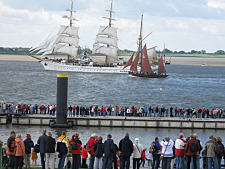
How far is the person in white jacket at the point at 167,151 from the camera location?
17.4 metres

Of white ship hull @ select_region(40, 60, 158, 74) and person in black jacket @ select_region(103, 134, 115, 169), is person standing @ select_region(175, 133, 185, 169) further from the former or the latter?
white ship hull @ select_region(40, 60, 158, 74)

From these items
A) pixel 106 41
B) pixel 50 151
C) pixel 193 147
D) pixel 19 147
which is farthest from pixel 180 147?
pixel 106 41

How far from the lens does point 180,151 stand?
17438 mm

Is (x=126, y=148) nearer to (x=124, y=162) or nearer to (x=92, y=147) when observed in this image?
(x=124, y=162)

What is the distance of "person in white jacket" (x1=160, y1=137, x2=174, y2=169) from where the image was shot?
684 inches

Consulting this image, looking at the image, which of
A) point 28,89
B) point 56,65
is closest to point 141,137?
point 28,89

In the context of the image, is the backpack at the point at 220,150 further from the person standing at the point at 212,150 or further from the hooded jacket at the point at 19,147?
the hooded jacket at the point at 19,147

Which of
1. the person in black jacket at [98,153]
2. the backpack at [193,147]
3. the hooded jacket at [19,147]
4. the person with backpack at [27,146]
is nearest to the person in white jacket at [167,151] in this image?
the backpack at [193,147]

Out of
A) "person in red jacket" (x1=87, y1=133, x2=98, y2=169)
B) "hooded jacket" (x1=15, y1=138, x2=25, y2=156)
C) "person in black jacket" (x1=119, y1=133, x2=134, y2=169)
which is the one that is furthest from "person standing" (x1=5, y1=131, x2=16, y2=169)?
"person in black jacket" (x1=119, y1=133, x2=134, y2=169)

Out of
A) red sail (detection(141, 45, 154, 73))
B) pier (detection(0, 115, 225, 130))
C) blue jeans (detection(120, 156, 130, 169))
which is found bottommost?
pier (detection(0, 115, 225, 130))

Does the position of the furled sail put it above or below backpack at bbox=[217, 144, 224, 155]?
above

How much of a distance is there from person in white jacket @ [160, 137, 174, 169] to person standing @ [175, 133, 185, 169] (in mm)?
192

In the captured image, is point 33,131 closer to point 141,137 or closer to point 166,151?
point 141,137

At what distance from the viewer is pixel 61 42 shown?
14788 cm
